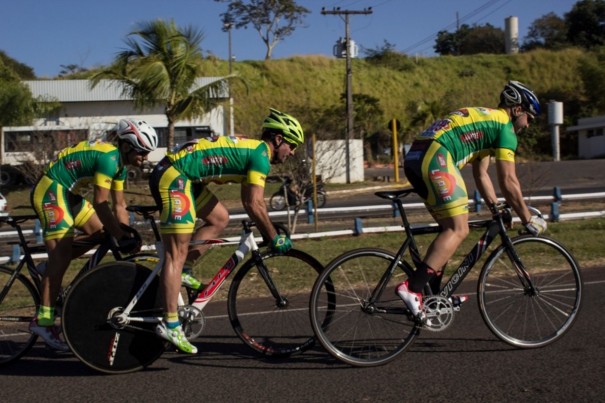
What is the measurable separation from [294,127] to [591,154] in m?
48.3

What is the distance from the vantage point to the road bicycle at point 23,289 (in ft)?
19.9

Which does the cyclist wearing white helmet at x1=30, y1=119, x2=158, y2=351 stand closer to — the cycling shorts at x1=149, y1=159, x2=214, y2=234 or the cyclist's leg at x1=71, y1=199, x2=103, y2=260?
the cyclist's leg at x1=71, y1=199, x2=103, y2=260

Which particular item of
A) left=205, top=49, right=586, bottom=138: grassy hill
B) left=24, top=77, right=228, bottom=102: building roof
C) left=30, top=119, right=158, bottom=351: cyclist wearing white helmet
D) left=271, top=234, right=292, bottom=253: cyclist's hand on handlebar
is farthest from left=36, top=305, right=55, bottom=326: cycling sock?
left=205, top=49, right=586, bottom=138: grassy hill

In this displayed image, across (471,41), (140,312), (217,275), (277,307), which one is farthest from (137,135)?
(471,41)

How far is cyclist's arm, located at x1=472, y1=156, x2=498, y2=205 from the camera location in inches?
232

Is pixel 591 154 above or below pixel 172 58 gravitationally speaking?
below

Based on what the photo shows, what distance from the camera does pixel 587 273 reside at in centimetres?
889

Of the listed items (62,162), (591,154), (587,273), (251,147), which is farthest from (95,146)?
(591,154)

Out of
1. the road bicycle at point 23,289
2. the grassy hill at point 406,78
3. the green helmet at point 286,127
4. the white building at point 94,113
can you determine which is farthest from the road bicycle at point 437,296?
the grassy hill at point 406,78

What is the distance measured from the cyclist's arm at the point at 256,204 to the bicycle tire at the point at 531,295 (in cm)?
171

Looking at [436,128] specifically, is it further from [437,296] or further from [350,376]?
[350,376]

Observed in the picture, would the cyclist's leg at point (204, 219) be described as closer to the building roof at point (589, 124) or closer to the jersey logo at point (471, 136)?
the jersey logo at point (471, 136)

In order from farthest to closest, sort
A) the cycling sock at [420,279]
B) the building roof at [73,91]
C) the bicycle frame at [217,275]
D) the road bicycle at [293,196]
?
the building roof at [73,91], the road bicycle at [293,196], the bicycle frame at [217,275], the cycling sock at [420,279]

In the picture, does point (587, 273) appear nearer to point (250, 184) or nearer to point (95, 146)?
point (250, 184)
